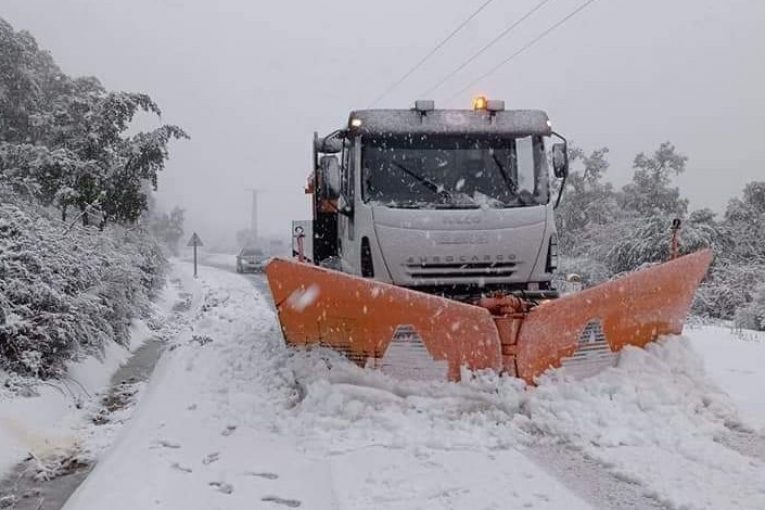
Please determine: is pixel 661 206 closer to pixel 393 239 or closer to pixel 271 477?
pixel 393 239

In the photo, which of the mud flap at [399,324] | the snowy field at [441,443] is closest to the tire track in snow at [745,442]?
the snowy field at [441,443]

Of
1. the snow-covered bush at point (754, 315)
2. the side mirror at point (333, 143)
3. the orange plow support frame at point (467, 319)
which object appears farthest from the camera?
the snow-covered bush at point (754, 315)

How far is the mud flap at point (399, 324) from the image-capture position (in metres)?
4.92

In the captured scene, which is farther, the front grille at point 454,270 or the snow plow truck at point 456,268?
the front grille at point 454,270

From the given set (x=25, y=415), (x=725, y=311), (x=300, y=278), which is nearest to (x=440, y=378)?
(x=300, y=278)

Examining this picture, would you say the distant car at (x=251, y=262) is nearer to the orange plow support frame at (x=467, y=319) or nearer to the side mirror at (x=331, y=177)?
the side mirror at (x=331, y=177)

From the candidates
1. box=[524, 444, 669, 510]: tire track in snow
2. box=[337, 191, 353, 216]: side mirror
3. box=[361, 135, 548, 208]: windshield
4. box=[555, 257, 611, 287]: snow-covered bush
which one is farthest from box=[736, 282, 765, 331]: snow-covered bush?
box=[524, 444, 669, 510]: tire track in snow

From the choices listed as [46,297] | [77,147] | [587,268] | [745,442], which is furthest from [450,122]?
[587,268]

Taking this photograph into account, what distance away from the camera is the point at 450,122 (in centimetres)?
671

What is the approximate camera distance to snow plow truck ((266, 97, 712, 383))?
497 centimetres

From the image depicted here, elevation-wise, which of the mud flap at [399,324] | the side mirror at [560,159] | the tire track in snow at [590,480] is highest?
the side mirror at [560,159]

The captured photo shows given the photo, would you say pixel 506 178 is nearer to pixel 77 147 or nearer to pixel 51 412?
pixel 51 412

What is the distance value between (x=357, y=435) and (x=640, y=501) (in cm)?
181

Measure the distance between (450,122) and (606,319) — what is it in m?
2.59
